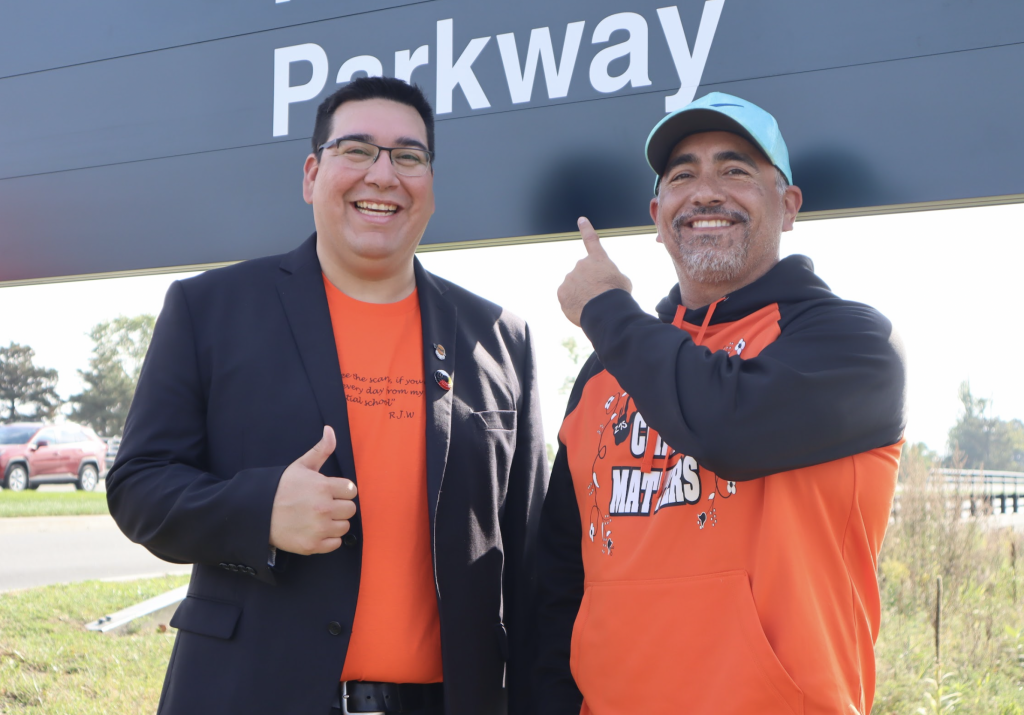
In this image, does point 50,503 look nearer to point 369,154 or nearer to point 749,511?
point 369,154

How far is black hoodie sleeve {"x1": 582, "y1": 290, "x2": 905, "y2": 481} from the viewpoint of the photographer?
57.6 inches

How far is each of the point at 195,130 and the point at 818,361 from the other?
270 cm

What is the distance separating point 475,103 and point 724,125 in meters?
1.18

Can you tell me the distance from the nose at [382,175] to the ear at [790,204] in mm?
1003

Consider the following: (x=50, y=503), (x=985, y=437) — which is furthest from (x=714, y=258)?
(x=50, y=503)

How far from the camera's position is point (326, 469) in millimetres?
1823

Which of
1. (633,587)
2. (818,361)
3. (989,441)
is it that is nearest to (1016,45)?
(818,361)

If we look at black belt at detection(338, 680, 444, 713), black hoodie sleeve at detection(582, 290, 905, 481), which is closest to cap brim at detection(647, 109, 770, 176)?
black hoodie sleeve at detection(582, 290, 905, 481)

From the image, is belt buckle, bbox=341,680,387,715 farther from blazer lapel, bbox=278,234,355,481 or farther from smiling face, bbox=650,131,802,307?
smiling face, bbox=650,131,802,307

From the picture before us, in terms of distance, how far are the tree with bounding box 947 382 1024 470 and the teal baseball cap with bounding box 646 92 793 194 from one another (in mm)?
2097

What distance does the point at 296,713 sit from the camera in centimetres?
173

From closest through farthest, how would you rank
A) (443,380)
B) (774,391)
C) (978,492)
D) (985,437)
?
(774,391) < (443,380) < (985,437) < (978,492)

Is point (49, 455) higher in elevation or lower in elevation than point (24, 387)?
lower

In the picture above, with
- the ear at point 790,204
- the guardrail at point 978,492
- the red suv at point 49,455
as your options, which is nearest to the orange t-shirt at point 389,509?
the ear at point 790,204
